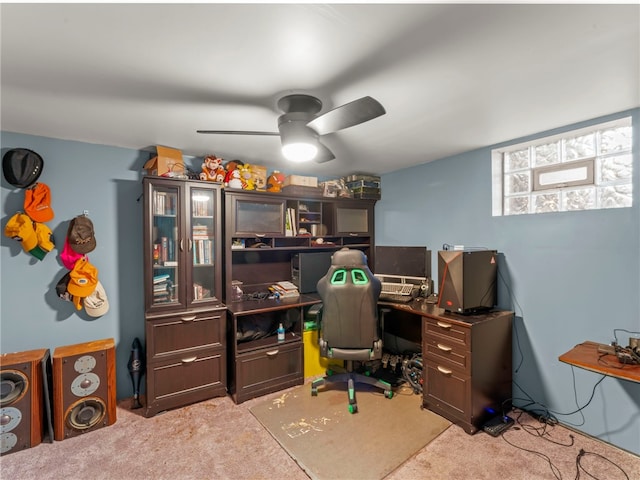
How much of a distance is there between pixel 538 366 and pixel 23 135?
4589mm

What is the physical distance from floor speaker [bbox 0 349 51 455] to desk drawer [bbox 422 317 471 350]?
117 inches

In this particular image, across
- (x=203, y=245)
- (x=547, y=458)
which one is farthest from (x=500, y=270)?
(x=203, y=245)

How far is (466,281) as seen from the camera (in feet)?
7.93

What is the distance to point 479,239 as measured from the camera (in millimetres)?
2912

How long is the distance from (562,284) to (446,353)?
1.05 meters

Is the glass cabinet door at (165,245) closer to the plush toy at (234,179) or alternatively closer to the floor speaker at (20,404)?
the plush toy at (234,179)

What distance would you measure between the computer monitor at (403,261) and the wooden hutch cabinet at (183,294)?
189 cm

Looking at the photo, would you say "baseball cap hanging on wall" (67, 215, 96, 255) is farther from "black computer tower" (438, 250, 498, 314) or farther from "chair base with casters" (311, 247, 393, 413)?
"black computer tower" (438, 250, 498, 314)

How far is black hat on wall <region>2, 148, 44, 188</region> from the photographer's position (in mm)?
2289

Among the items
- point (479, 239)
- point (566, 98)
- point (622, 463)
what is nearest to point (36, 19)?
point (566, 98)

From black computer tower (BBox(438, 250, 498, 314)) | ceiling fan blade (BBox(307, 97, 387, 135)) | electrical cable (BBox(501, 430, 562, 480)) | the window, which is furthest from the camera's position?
black computer tower (BBox(438, 250, 498, 314))

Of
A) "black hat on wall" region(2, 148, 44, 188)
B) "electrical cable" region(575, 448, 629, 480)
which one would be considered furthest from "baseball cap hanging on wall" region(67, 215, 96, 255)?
"electrical cable" region(575, 448, 629, 480)

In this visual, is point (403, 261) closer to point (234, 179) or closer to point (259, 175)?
point (259, 175)

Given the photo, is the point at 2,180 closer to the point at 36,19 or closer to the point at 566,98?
the point at 36,19
